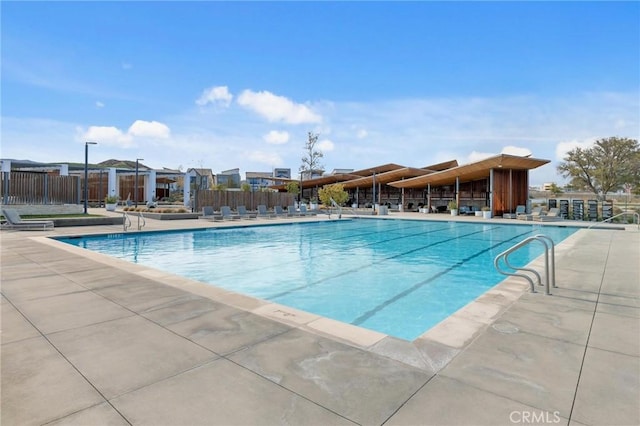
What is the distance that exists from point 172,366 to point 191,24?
1247 centimetres

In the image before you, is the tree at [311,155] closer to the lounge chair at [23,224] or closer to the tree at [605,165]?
the tree at [605,165]

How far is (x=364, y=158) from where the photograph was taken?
1550 inches

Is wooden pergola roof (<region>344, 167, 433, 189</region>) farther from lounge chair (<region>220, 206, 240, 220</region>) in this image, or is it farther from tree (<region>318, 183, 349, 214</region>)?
lounge chair (<region>220, 206, 240, 220</region>)

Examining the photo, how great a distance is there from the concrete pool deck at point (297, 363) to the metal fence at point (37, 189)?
17641mm

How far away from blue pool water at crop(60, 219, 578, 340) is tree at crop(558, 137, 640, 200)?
2090 cm

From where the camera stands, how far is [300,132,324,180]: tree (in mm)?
41688

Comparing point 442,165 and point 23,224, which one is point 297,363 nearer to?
point 23,224

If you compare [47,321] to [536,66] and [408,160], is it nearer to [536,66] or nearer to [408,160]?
[536,66]

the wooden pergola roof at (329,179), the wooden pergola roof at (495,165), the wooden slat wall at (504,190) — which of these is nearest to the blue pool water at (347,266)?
the wooden pergola roof at (495,165)

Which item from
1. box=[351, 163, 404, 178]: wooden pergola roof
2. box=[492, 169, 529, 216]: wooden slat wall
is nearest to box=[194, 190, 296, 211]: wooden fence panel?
box=[351, 163, 404, 178]: wooden pergola roof

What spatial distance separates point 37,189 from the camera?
Result: 1861 cm

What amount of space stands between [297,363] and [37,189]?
22.1m

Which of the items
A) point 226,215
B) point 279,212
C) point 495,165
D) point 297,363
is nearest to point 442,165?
point 495,165

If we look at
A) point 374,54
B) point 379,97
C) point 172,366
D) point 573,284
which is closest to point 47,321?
point 172,366
